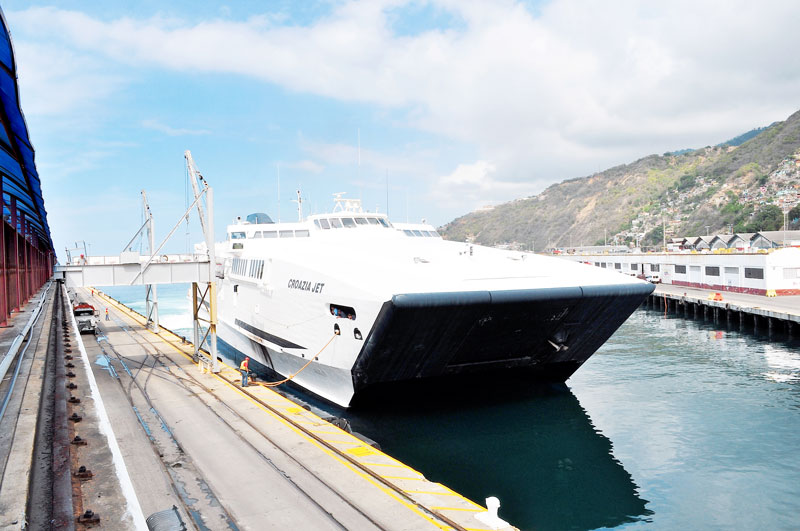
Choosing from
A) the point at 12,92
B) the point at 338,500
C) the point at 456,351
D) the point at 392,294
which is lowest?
the point at 338,500

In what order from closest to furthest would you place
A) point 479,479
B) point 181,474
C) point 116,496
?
point 116,496 → point 181,474 → point 479,479

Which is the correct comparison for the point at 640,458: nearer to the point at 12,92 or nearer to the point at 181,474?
the point at 181,474

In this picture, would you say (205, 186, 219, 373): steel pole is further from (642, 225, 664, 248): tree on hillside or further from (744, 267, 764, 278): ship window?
(642, 225, 664, 248): tree on hillside

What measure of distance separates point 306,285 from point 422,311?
496 centimetres

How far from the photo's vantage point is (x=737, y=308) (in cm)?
3712

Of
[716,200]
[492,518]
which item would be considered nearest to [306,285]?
[492,518]

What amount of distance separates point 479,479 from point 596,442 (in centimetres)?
463

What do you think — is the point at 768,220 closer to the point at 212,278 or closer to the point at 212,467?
the point at 212,278

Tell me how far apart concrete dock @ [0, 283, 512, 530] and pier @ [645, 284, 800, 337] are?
31.0 m

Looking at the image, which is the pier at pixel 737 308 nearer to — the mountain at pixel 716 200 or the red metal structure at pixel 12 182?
the red metal structure at pixel 12 182

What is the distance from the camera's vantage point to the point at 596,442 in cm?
1592

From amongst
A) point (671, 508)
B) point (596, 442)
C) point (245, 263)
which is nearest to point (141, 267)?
point (245, 263)

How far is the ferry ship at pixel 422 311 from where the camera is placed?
14719 mm

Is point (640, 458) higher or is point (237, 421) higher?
point (237, 421)
